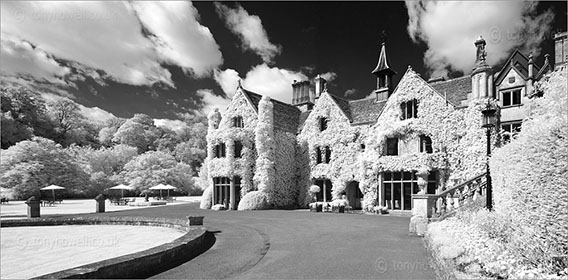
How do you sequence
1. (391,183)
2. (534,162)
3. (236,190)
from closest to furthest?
(534,162), (391,183), (236,190)

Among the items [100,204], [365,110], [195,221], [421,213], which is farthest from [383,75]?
[100,204]

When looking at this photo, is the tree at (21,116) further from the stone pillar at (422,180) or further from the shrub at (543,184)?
the shrub at (543,184)

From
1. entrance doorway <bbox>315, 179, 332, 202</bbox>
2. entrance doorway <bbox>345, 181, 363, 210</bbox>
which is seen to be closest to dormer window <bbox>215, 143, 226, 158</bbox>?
entrance doorway <bbox>315, 179, 332, 202</bbox>

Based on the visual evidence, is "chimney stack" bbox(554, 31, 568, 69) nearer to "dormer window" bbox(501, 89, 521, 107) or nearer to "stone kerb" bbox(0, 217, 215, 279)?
"dormer window" bbox(501, 89, 521, 107)

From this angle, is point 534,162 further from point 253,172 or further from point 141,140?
point 141,140

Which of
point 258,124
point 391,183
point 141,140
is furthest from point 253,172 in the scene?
point 141,140

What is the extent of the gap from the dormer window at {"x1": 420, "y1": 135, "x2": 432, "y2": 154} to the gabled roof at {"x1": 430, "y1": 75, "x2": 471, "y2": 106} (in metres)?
2.94

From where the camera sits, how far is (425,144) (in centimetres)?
2273

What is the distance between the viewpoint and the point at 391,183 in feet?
76.3

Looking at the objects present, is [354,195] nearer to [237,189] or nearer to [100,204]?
[237,189]

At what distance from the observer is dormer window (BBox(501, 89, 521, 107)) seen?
21144 millimetres

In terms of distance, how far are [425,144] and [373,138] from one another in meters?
3.75

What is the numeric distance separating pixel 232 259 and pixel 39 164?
42.2 metres

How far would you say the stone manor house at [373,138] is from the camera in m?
20.9
